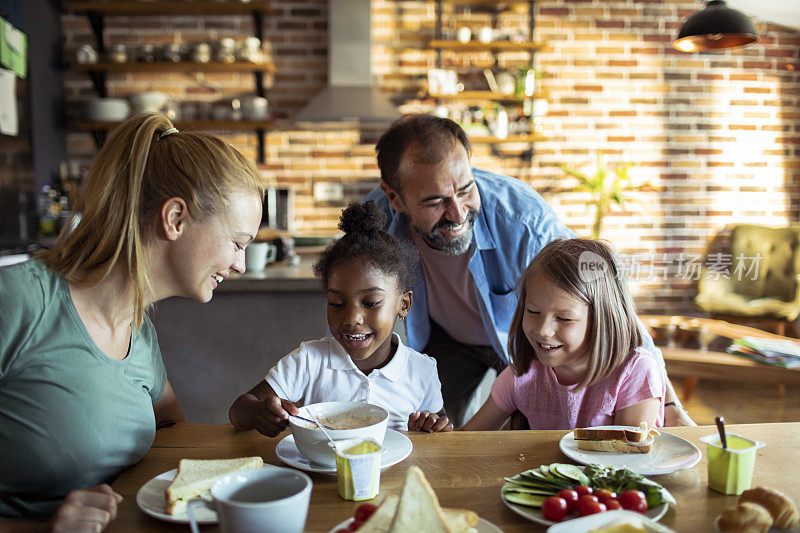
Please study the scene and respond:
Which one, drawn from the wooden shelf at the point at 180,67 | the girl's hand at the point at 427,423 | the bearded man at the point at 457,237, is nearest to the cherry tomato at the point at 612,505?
the girl's hand at the point at 427,423

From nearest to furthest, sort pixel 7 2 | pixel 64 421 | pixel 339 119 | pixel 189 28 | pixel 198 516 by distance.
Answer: pixel 198 516 → pixel 64 421 → pixel 7 2 → pixel 339 119 → pixel 189 28

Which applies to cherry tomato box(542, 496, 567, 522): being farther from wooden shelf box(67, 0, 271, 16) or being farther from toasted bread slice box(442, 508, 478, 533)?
wooden shelf box(67, 0, 271, 16)

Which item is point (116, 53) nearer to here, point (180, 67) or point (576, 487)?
point (180, 67)

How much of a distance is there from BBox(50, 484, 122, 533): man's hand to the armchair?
4329 millimetres

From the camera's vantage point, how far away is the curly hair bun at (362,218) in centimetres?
158

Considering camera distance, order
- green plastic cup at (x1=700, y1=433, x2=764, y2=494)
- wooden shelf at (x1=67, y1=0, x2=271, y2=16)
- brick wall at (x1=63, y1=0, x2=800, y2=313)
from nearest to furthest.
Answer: green plastic cup at (x1=700, y1=433, x2=764, y2=494), wooden shelf at (x1=67, y1=0, x2=271, y2=16), brick wall at (x1=63, y1=0, x2=800, y2=313)

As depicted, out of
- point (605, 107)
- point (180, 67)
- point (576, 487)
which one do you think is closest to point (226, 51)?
point (180, 67)

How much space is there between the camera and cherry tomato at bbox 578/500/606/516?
822mm

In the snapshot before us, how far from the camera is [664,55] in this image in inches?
195

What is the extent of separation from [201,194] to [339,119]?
356cm

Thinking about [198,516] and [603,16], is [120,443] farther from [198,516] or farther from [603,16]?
[603,16]

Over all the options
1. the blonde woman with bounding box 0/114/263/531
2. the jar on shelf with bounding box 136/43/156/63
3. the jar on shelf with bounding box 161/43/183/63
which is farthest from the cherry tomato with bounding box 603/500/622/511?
the jar on shelf with bounding box 136/43/156/63

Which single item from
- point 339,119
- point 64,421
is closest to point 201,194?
point 64,421

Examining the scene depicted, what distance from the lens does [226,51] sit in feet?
15.0
